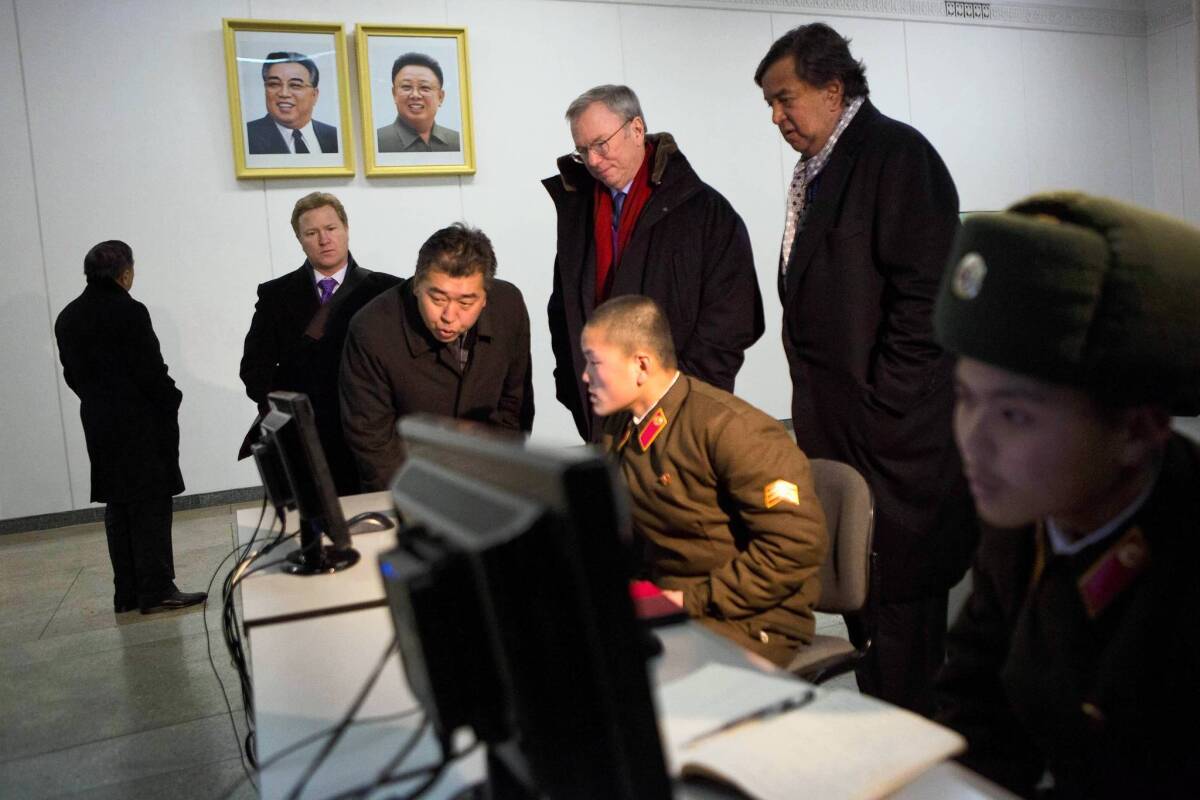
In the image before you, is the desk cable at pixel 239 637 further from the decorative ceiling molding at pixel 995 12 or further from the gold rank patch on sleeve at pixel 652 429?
the decorative ceiling molding at pixel 995 12

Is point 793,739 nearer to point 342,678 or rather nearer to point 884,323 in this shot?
point 342,678

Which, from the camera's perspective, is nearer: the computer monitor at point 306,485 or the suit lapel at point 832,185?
the computer monitor at point 306,485

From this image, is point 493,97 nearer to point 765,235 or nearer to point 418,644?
point 765,235

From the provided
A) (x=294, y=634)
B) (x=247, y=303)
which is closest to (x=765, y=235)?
(x=247, y=303)

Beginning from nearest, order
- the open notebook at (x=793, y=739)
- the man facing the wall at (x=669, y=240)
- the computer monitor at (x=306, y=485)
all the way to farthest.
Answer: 1. the open notebook at (x=793, y=739)
2. the computer monitor at (x=306, y=485)
3. the man facing the wall at (x=669, y=240)

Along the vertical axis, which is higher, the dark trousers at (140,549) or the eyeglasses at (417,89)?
the eyeglasses at (417,89)

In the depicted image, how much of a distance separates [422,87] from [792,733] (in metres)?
6.32

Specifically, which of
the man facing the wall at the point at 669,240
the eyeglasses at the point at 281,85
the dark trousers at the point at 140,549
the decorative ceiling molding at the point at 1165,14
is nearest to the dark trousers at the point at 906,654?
the man facing the wall at the point at 669,240

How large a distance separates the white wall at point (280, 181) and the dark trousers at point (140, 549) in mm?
2187

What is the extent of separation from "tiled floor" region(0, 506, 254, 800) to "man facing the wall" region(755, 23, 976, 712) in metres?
1.68

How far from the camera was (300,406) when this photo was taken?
1867 millimetres

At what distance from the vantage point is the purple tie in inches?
148

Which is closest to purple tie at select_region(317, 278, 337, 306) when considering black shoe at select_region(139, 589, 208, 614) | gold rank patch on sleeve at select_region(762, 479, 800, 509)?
black shoe at select_region(139, 589, 208, 614)

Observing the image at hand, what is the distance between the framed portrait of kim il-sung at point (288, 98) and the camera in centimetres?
634
